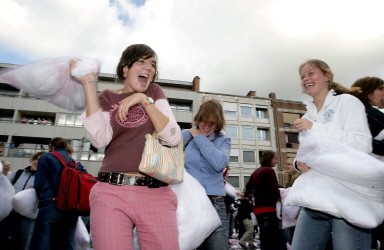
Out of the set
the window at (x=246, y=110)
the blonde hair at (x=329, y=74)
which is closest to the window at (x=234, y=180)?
the window at (x=246, y=110)

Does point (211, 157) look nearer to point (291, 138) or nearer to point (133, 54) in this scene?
point (133, 54)

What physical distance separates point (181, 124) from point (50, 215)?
29588mm

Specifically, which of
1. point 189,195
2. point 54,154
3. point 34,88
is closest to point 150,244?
point 189,195

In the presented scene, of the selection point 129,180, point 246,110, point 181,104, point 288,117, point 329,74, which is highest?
point 246,110

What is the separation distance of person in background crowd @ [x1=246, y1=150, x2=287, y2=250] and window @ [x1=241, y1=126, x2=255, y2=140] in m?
31.9

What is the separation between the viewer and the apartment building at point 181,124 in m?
27.2

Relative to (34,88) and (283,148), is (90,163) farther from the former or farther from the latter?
(34,88)

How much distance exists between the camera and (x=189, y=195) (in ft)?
6.19

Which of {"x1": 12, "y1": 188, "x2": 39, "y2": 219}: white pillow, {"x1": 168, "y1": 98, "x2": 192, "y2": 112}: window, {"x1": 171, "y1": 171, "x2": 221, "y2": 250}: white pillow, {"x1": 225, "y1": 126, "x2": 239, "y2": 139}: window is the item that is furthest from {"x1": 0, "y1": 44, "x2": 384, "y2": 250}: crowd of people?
{"x1": 225, "y1": 126, "x2": 239, "y2": 139}: window

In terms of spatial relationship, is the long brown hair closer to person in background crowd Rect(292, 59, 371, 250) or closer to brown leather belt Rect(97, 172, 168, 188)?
brown leather belt Rect(97, 172, 168, 188)

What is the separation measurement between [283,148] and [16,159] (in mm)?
30198

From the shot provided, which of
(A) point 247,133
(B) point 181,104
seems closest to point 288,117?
(A) point 247,133

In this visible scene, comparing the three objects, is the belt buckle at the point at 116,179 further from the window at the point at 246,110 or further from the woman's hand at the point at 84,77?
the window at the point at 246,110

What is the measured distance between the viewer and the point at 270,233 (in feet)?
15.8
